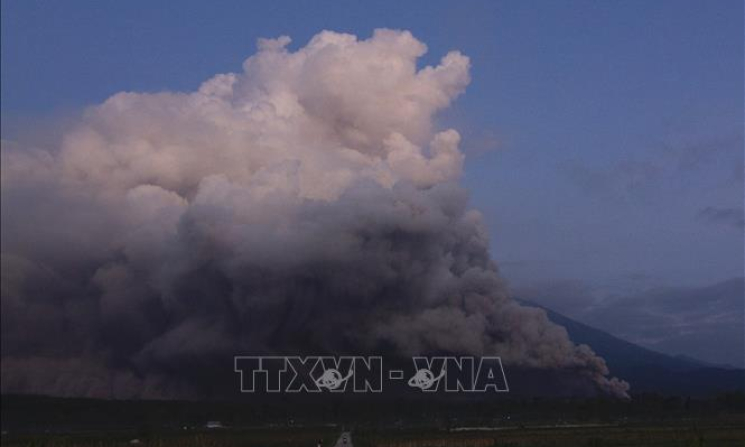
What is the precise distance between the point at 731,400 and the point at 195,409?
310 ft

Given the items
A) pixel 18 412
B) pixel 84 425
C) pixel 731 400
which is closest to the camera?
pixel 18 412

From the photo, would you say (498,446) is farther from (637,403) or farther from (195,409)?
(637,403)

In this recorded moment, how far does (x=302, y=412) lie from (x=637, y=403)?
6043 cm

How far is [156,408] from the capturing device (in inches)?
5546

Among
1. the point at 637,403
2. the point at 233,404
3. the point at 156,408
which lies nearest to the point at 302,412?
the point at 233,404

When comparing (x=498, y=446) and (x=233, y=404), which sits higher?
(x=233, y=404)

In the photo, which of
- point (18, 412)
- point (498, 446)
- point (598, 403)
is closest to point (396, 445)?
point (498, 446)

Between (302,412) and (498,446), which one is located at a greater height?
(302,412)

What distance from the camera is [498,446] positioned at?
7144cm

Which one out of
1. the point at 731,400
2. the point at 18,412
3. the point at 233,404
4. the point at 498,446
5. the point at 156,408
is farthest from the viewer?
the point at 731,400

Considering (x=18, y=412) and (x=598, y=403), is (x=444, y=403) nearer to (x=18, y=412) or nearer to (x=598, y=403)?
(x=598, y=403)

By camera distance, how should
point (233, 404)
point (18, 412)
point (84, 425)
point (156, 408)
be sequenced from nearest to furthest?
point (18, 412), point (84, 425), point (156, 408), point (233, 404)

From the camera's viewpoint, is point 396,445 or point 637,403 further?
point 637,403

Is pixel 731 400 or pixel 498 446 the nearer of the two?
pixel 498 446
